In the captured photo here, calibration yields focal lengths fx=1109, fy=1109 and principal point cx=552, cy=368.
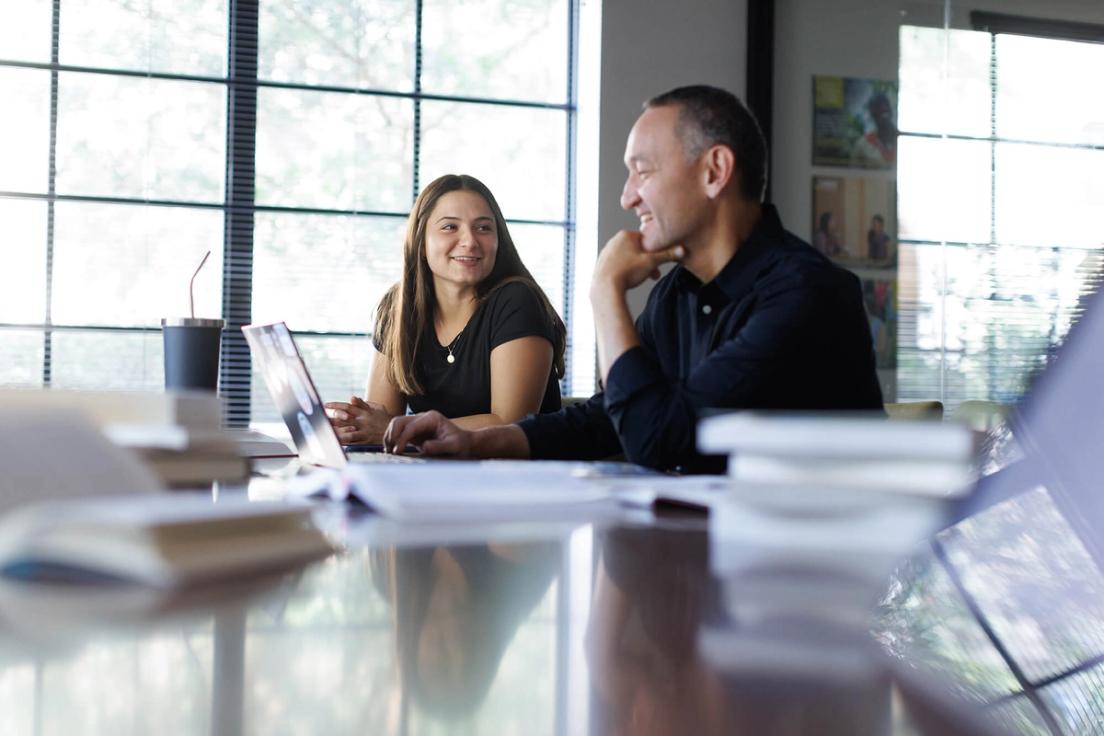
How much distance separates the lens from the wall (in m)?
4.76

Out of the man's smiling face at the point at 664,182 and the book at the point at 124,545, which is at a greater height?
the man's smiling face at the point at 664,182

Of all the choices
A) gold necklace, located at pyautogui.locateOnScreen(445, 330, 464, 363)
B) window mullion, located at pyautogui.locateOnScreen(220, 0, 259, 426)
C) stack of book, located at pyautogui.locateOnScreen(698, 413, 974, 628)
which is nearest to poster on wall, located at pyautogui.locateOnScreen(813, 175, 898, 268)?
window mullion, located at pyautogui.locateOnScreen(220, 0, 259, 426)

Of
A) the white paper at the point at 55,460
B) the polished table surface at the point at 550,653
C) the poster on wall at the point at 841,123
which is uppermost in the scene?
the poster on wall at the point at 841,123

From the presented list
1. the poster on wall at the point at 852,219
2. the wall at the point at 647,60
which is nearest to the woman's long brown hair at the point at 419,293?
the wall at the point at 647,60

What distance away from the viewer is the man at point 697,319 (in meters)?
1.83

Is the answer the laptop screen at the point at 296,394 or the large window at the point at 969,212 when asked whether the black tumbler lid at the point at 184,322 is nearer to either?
the laptop screen at the point at 296,394

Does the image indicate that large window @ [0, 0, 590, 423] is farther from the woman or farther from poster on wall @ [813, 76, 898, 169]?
the woman

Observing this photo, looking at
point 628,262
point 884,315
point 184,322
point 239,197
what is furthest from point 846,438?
point 884,315

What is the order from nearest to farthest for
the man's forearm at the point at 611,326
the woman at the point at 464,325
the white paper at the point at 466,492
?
the white paper at the point at 466,492 → the man's forearm at the point at 611,326 → the woman at the point at 464,325

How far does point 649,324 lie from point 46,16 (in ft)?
10.6

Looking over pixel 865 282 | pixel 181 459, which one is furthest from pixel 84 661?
pixel 865 282

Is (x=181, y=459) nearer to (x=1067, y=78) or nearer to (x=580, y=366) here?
(x=580, y=366)

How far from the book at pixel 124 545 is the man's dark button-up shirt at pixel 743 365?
52.7 inches

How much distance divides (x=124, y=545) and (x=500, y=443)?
4.62 ft
